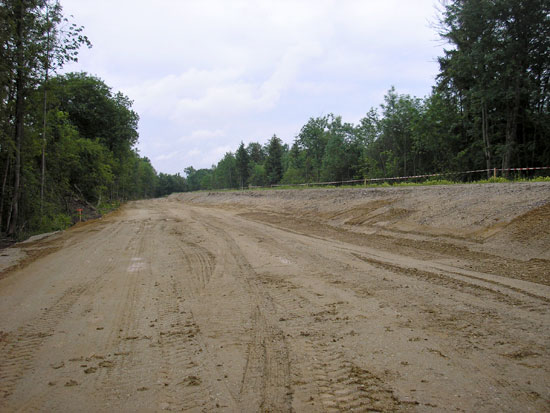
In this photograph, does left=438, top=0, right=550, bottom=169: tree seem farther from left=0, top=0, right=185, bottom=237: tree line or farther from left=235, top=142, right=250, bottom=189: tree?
left=235, top=142, right=250, bottom=189: tree

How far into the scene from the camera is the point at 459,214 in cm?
1064

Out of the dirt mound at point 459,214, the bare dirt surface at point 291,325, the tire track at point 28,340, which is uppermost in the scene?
the dirt mound at point 459,214

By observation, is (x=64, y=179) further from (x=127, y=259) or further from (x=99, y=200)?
(x=127, y=259)

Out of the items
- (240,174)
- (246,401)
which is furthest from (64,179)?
(240,174)

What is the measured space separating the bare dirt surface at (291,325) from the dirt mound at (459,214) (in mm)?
76

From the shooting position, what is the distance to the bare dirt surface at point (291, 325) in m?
2.85

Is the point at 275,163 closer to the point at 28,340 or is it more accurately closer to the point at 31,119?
the point at 31,119

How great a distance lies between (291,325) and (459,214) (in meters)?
8.64

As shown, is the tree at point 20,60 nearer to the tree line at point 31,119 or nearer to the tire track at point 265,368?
the tree line at point 31,119

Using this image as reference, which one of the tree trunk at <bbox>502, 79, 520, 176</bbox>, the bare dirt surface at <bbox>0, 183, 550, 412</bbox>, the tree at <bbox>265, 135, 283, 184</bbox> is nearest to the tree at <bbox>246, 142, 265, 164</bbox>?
the tree at <bbox>265, 135, 283, 184</bbox>

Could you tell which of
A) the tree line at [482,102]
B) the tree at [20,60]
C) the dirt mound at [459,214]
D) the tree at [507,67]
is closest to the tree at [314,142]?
the tree line at [482,102]

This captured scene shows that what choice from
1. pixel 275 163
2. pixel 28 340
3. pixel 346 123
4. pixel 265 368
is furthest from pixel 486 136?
pixel 275 163

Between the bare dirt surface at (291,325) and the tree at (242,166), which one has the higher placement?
the tree at (242,166)

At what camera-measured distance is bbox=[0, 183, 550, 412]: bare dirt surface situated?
9.35 feet
